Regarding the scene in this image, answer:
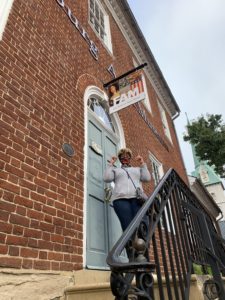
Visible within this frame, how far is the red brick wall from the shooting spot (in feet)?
9.28

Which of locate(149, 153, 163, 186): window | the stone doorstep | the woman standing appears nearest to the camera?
the stone doorstep

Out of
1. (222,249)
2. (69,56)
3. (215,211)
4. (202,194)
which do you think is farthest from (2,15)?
(215,211)

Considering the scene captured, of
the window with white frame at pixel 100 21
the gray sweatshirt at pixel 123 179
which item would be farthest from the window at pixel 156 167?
the gray sweatshirt at pixel 123 179

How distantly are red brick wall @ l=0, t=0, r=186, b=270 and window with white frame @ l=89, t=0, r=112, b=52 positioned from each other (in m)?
2.25

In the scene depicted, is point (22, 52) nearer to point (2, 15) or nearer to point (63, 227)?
point (2, 15)

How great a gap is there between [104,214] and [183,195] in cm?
171

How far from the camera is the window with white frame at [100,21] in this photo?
7.49 metres

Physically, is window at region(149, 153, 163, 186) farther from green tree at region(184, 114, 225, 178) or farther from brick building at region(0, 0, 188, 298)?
green tree at region(184, 114, 225, 178)

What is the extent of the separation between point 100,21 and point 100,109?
141 inches

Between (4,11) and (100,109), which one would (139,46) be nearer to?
(100,109)

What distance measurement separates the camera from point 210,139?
550 inches

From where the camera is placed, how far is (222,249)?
4.15 meters

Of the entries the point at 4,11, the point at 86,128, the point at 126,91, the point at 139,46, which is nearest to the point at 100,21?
the point at 139,46

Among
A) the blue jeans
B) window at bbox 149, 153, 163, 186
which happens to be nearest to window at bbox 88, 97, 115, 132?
the blue jeans
